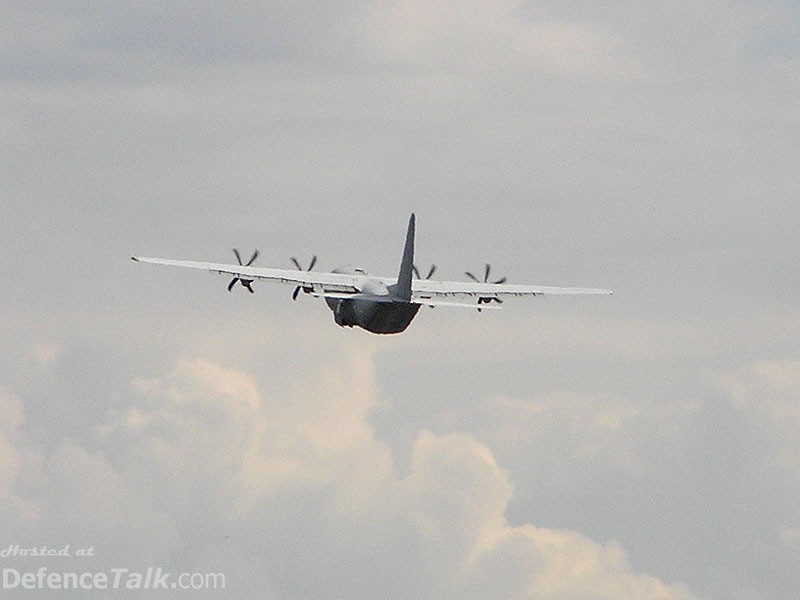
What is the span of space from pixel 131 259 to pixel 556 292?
3510cm

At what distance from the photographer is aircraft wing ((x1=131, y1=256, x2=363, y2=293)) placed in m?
125

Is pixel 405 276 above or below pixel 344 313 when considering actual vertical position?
above

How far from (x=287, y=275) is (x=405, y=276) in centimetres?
1420

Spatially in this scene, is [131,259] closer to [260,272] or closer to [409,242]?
[260,272]

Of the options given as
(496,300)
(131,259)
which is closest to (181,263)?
(131,259)

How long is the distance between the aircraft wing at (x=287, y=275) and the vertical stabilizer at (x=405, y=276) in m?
4.58

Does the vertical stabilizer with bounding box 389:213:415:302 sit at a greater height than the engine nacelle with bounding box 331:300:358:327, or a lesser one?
greater

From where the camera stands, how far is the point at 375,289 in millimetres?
123188

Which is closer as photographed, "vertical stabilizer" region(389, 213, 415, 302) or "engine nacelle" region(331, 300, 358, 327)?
"vertical stabilizer" region(389, 213, 415, 302)

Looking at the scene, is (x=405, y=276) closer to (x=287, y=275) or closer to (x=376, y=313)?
(x=376, y=313)

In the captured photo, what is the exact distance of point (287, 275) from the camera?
131 m

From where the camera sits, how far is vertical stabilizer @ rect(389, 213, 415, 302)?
11938 cm

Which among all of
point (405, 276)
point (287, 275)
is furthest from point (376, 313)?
point (287, 275)

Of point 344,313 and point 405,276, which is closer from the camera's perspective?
point 405,276
